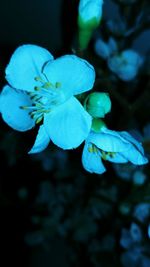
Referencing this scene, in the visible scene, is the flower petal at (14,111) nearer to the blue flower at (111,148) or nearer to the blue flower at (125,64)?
the blue flower at (111,148)

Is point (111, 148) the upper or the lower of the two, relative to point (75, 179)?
upper

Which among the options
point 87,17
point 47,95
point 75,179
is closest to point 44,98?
point 47,95

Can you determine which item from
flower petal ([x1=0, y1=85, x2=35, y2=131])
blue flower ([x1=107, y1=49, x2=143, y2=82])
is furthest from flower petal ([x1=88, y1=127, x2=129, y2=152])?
blue flower ([x1=107, y1=49, x2=143, y2=82])

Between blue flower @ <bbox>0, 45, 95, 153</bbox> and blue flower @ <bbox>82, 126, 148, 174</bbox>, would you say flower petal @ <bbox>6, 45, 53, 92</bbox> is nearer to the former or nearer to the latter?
blue flower @ <bbox>0, 45, 95, 153</bbox>

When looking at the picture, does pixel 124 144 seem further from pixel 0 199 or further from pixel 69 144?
pixel 0 199

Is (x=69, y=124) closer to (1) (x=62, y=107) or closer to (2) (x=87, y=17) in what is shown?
(1) (x=62, y=107)
